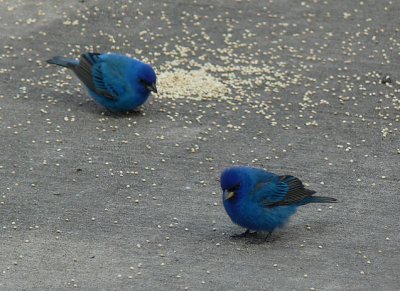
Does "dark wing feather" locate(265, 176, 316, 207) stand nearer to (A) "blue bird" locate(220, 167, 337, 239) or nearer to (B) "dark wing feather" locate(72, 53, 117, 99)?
(A) "blue bird" locate(220, 167, 337, 239)

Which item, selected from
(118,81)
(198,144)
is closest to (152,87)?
(118,81)

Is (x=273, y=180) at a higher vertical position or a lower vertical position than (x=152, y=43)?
higher

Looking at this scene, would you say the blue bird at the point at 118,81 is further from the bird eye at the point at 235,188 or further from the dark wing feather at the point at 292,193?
the bird eye at the point at 235,188

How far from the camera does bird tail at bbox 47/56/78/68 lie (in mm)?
7477

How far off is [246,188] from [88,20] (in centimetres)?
427

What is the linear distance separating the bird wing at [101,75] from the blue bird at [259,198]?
215 centimetres

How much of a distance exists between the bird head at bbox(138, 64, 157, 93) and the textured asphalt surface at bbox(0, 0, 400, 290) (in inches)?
9.8

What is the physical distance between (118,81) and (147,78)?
24 centimetres

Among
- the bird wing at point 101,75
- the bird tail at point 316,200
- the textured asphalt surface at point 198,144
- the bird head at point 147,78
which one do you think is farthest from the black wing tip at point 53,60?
the bird tail at point 316,200

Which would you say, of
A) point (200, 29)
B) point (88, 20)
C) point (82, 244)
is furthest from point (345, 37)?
point (82, 244)

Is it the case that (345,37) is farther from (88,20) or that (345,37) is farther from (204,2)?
(88,20)

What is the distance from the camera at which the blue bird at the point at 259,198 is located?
5129mm

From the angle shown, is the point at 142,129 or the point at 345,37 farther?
the point at 345,37

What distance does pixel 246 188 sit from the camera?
5148 mm
